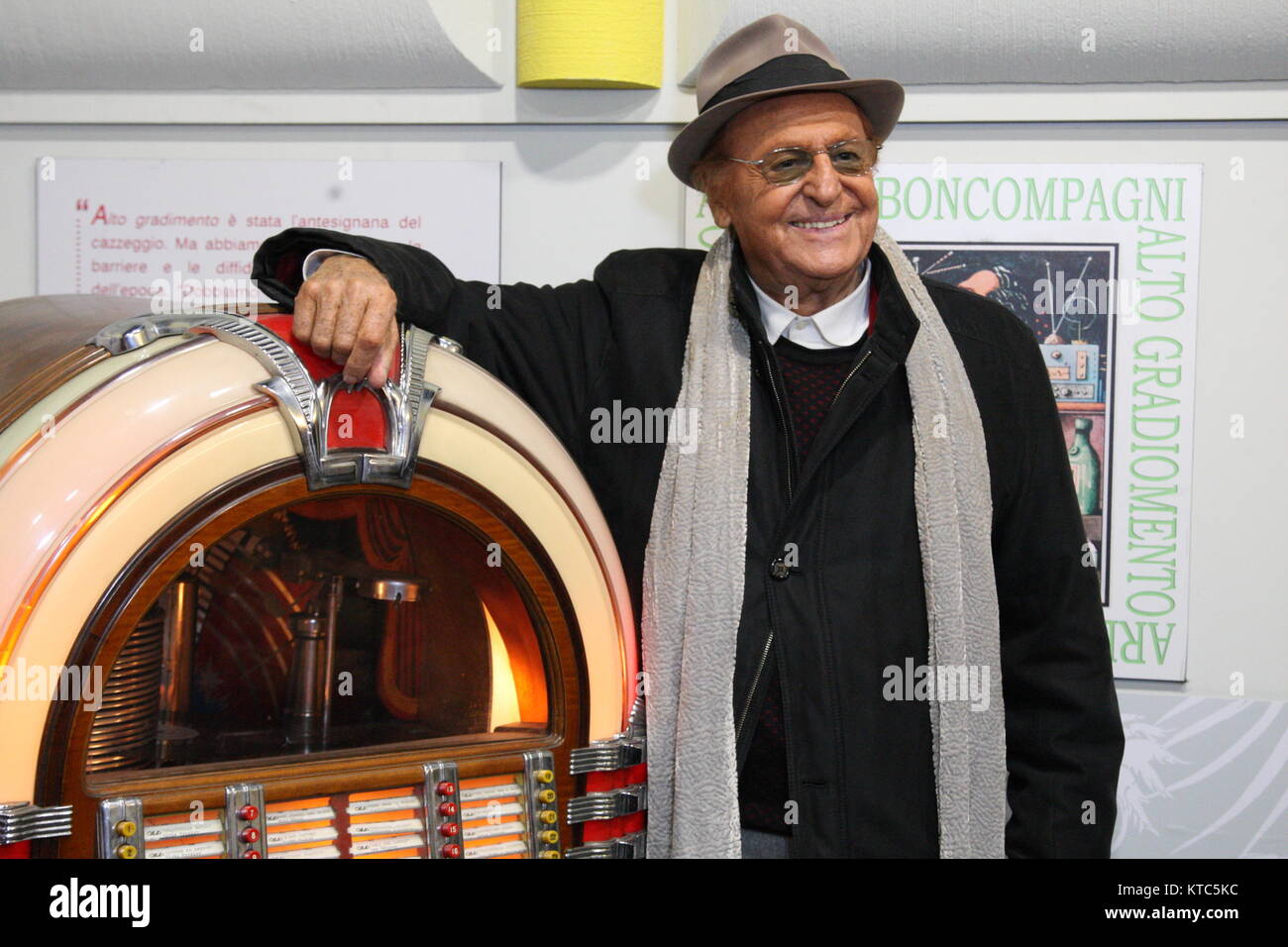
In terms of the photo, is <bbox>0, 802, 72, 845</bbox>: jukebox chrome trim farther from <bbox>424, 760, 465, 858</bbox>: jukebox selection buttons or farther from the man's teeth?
the man's teeth

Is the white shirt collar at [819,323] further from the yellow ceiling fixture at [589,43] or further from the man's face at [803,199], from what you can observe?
the yellow ceiling fixture at [589,43]

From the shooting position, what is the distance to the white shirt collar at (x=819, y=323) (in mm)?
1622

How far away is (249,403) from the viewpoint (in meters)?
1.16

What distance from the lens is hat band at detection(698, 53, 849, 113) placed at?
159 cm

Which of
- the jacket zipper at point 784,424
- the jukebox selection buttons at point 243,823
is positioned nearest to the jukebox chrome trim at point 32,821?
the jukebox selection buttons at point 243,823

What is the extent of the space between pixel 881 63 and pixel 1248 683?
1.26 m

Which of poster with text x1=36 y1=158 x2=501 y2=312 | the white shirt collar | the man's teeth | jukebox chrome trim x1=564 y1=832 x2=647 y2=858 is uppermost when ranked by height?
poster with text x1=36 y1=158 x2=501 y2=312

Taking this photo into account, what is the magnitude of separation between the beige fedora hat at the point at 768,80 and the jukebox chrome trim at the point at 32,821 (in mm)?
1126

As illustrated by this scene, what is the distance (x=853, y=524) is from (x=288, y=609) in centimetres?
70

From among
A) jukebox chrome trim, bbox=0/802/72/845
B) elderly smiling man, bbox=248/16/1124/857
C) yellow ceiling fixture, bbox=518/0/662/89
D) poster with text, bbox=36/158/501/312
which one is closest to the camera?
jukebox chrome trim, bbox=0/802/72/845

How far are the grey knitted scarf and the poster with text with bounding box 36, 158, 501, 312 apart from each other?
2.45ft

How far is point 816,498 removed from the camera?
5.05 ft

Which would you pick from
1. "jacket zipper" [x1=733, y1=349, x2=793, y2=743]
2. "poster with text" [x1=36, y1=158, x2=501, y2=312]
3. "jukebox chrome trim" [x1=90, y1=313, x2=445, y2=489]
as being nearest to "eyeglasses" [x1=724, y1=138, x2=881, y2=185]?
"jacket zipper" [x1=733, y1=349, x2=793, y2=743]
